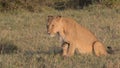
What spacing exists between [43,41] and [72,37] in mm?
2897

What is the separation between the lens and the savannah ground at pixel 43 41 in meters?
7.81

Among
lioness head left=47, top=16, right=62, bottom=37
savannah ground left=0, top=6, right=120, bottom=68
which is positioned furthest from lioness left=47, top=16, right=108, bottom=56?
savannah ground left=0, top=6, right=120, bottom=68

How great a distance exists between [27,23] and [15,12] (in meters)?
3.98

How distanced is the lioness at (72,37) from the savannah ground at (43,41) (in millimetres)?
246

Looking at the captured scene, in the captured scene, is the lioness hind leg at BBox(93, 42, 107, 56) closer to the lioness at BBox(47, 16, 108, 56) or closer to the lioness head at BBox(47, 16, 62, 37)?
the lioness at BBox(47, 16, 108, 56)

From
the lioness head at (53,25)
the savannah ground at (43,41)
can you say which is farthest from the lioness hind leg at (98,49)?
the lioness head at (53,25)

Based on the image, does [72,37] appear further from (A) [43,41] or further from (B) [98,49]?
(A) [43,41]

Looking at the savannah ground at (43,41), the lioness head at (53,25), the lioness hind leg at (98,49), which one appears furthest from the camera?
the lioness hind leg at (98,49)

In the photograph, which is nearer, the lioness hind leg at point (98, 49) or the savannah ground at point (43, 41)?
the savannah ground at point (43, 41)

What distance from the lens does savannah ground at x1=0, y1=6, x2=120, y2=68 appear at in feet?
25.6

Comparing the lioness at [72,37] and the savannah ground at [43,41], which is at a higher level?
the lioness at [72,37]

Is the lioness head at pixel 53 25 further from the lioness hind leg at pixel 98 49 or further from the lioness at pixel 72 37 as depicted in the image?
the lioness hind leg at pixel 98 49

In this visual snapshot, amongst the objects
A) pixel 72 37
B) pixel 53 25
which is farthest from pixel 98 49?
pixel 53 25

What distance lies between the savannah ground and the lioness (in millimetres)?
246
